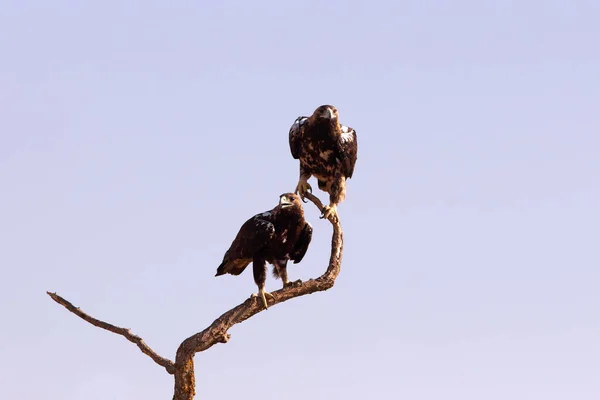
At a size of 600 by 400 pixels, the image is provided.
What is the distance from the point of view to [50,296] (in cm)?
1215

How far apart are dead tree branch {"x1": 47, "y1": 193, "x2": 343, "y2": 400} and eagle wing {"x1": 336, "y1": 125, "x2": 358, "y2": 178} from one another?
2145mm

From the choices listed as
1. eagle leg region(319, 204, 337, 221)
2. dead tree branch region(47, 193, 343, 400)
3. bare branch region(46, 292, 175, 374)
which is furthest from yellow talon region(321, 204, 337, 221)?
bare branch region(46, 292, 175, 374)

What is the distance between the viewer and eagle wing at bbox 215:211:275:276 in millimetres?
12859

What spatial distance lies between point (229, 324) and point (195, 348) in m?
0.44

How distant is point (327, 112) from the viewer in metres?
14.7

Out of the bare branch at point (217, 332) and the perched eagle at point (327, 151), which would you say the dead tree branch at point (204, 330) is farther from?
the perched eagle at point (327, 151)

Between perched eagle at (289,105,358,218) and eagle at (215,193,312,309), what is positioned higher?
perched eagle at (289,105,358,218)

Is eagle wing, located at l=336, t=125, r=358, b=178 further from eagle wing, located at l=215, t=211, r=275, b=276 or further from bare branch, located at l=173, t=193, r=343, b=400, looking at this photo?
bare branch, located at l=173, t=193, r=343, b=400

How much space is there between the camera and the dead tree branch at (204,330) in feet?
38.9

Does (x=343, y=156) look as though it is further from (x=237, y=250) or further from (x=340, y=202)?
(x=237, y=250)

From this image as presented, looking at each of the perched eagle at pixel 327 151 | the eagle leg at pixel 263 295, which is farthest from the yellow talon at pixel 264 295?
the perched eagle at pixel 327 151

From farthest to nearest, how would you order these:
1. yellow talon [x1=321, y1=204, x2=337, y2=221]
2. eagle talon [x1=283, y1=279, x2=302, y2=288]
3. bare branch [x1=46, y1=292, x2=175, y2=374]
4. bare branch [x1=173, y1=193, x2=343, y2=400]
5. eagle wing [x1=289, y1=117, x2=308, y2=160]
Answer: eagle wing [x1=289, y1=117, x2=308, y2=160] → yellow talon [x1=321, y1=204, x2=337, y2=221] → eagle talon [x1=283, y1=279, x2=302, y2=288] → bare branch [x1=46, y1=292, x2=175, y2=374] → bare branch [x1=173, y1=193, x2=343, y2=400]

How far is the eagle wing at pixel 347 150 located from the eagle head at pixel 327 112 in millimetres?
263

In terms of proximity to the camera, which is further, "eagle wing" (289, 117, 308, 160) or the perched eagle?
"eagle wing" (289, 117, 308, 160)
